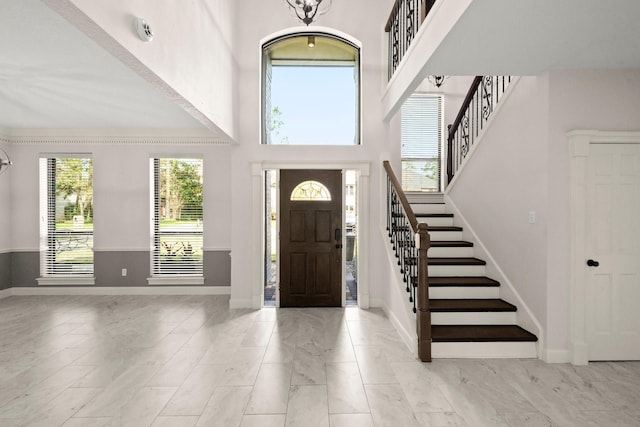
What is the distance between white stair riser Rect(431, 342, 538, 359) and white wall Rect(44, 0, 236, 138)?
3286mm

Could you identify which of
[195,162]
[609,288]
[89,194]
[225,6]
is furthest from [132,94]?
[609,288]

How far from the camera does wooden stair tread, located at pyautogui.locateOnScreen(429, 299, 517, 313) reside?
12.4ft

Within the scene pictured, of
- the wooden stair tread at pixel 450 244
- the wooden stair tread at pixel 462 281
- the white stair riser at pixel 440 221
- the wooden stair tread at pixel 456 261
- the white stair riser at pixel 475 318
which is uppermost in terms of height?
the white stair riser at pixel 440 221

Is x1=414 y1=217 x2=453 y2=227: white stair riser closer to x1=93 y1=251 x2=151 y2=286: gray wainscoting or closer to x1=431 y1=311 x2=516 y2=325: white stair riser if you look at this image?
x1=431 y1=311 x2=516 y2=325: white stair riser

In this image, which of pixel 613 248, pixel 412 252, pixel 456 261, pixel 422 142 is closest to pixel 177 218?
pixel 412 252

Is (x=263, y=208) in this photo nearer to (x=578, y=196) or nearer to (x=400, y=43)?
(x=400, y=43)

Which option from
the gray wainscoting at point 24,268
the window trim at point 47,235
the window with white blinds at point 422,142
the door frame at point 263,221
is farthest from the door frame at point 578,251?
the gray wainscoting at point 24,268

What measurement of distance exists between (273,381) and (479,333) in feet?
6.79

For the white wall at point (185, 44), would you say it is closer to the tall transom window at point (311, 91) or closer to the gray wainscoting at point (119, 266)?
the tall transom window at point (311, 91)

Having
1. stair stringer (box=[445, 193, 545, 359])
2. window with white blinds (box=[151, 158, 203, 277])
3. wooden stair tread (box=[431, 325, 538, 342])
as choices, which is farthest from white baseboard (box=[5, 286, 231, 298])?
stair stringer (box=[445, 193, 545, 359])

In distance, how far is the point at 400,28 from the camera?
4465 millimetres

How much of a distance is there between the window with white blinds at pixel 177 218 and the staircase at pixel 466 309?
3.97 m

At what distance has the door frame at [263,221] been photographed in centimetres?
532

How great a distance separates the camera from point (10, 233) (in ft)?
20.4
